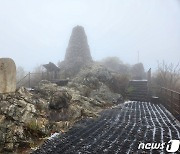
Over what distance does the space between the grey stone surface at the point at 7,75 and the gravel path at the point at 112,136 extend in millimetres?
2988

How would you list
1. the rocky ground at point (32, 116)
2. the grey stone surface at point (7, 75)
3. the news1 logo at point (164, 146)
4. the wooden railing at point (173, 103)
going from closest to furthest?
the news1 logo at point (164, 146), the rocky ground at point (32, 116), the grey stone surface at point (7, 75), the wooden railing at point (173, 103)

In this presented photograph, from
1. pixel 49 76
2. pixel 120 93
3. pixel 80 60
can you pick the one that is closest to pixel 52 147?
pixel 120 93

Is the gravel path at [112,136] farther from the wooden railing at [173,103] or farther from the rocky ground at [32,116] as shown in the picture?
the wooden railing at [173,103]

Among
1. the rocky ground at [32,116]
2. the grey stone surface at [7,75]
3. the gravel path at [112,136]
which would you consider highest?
the grey stone surface at [7,75]

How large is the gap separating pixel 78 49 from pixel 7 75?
21.2m

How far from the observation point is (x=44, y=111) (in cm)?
951

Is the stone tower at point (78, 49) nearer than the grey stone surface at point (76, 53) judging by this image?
No

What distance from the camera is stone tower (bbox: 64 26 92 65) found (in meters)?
28.6

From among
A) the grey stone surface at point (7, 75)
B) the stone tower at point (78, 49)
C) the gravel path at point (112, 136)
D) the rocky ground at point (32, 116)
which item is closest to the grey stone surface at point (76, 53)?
the stone tower at point (78, 49)

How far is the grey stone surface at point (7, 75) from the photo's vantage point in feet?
29.0

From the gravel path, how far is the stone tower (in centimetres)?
Result: 1858

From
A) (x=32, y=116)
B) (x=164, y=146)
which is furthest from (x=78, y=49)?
(x=164, y=146)

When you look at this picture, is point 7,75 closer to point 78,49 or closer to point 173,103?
point 173,103

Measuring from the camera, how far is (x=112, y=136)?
24.8 feet
